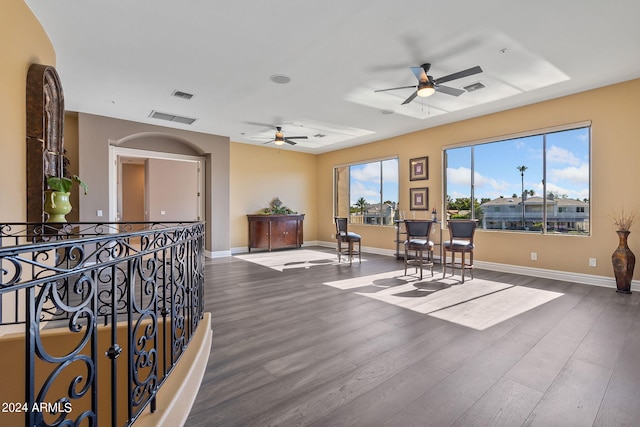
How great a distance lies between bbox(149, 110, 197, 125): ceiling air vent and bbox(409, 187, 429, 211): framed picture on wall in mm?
5193

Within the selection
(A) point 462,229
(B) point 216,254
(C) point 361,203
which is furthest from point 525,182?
→ (B) point 216,254

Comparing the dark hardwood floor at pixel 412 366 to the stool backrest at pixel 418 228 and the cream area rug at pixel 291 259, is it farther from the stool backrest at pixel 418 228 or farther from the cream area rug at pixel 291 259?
the cream area rug at pixel 291 259

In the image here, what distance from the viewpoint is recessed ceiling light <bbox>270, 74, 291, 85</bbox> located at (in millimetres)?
4349

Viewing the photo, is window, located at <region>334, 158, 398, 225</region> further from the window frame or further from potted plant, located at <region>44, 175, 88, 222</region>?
potted plant, located at <region>44, 175, 88, 222</region>

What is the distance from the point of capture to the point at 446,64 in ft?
13.0

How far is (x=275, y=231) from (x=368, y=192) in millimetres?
2865

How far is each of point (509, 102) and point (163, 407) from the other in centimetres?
625

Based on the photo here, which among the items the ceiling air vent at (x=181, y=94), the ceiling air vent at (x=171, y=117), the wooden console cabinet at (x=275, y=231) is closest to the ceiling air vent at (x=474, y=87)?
the ceiling air vent at (x=181, y=94)

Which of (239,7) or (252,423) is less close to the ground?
(239,7)

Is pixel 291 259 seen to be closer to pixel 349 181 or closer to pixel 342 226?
pixel 342 226

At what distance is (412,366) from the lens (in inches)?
93.4

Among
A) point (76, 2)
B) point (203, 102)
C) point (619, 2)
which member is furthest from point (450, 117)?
point (76, 2)

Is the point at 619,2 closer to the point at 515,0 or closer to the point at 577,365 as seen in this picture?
the point at 515,0

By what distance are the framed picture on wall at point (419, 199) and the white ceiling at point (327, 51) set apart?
6.55ft
